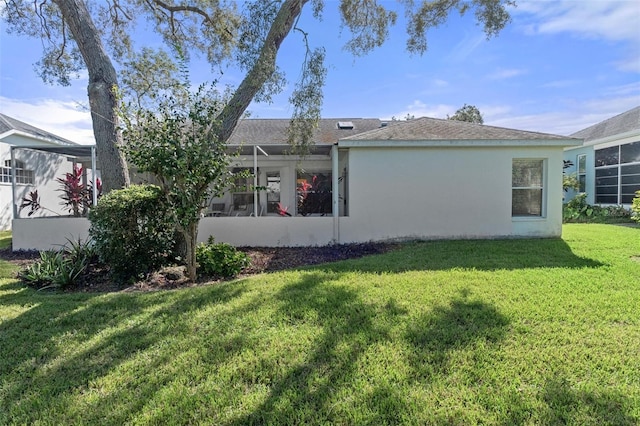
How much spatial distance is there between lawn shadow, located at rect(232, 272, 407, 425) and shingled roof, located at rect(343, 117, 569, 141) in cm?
545

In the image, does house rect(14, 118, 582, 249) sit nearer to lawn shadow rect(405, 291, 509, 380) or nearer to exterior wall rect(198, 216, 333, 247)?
exterior wall rect(198, 216, 333, 247)

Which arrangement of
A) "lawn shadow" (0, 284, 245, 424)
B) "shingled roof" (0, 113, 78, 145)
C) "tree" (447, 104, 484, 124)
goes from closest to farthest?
"lawn shadow" (0, 284, 245, 424)
"shingled roof" (0, 113, 78, 145)
"tree" (447, 104, 484, 124)

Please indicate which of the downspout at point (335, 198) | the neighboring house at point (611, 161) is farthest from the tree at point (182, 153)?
the neighboring house at point (611, 161)

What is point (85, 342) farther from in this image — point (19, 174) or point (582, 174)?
point (582, 174)

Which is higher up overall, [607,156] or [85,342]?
[607,156]

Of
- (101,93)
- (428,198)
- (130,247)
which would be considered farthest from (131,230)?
(428,198)

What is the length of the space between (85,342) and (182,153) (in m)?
3.04

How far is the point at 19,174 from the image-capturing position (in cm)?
1418

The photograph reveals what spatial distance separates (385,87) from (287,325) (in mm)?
10987

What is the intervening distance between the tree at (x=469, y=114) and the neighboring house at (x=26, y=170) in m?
35.6

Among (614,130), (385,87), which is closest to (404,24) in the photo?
(385,87)

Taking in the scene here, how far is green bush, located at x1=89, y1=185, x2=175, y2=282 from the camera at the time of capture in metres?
6.00

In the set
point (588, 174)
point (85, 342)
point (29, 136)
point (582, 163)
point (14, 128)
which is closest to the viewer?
point (85, 342)

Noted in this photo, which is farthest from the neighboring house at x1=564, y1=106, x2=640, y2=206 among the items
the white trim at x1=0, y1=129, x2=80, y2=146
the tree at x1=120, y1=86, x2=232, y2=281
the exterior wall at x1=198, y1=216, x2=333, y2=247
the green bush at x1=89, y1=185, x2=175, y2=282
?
the white trim at x1=0, y1=129, x2=80, y2=146
